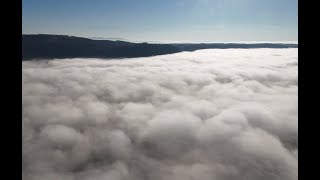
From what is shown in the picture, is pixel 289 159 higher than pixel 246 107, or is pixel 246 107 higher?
pixel 246 107

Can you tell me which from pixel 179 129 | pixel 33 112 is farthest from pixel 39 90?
pixel 179 129

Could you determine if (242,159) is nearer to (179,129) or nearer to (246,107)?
(179,129)

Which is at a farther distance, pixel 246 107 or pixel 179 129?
pixel 246 107

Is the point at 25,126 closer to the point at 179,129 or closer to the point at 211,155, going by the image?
the point at 179,129

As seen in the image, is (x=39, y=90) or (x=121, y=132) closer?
(x=121, y=132)
